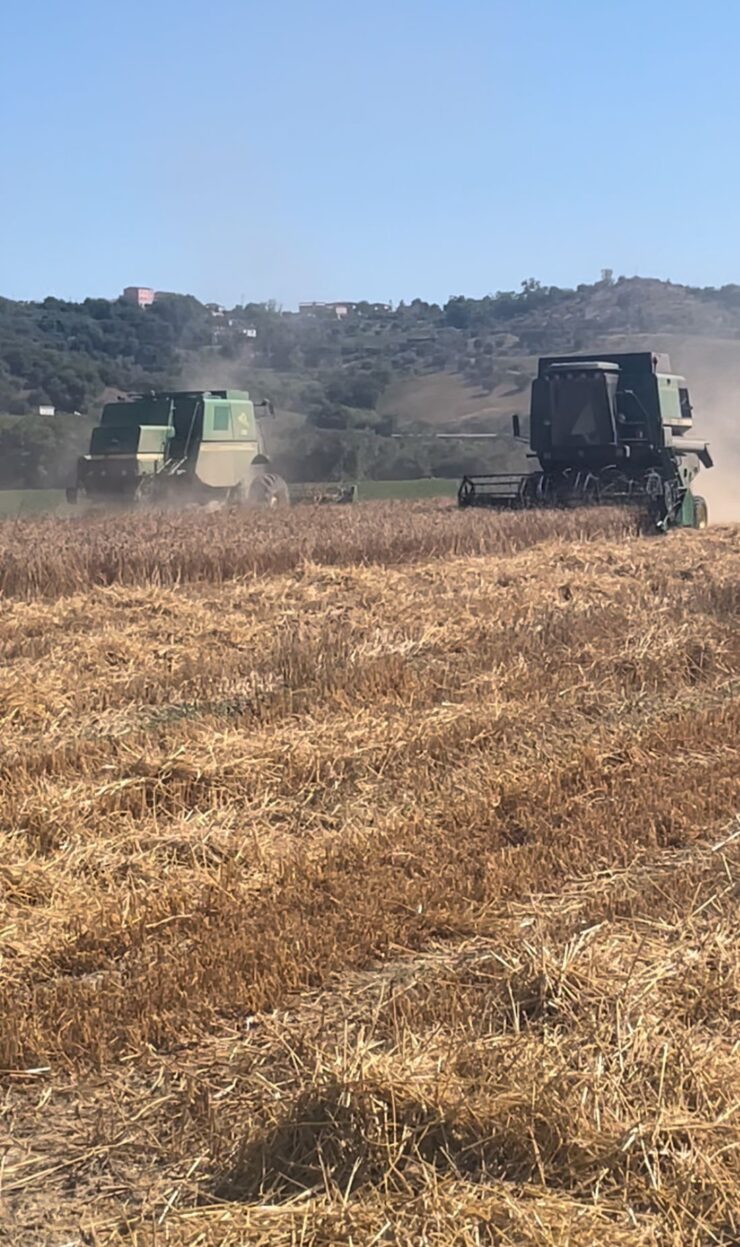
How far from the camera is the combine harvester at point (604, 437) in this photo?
68.7ft

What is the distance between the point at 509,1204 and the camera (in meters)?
3.10

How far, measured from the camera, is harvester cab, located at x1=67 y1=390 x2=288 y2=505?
75.8 feet

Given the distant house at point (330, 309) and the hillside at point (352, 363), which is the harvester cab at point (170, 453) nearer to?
the hillside at point (352, 363)

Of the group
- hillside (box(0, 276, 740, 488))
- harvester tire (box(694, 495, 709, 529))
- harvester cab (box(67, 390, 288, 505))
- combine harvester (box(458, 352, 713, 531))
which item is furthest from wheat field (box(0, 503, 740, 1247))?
hillside (box(0, 276, 740, 488))

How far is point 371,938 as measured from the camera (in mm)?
4684

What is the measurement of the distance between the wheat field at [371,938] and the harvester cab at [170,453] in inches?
508

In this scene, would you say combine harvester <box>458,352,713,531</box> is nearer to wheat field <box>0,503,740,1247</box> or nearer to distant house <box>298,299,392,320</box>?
wheat field <box>0,503,740,1247</box>

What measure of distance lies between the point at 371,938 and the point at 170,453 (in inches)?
775

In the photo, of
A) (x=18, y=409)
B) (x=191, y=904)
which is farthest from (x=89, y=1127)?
(x=18, y=409)

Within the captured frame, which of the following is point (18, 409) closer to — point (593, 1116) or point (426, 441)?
point (426, 441)

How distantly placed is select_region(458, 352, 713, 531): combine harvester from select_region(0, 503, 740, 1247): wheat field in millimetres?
10813

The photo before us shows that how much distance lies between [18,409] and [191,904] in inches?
2071

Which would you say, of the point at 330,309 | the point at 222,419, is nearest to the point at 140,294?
the point at 330,309

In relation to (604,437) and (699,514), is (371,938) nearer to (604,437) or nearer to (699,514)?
(699,514)
